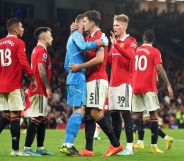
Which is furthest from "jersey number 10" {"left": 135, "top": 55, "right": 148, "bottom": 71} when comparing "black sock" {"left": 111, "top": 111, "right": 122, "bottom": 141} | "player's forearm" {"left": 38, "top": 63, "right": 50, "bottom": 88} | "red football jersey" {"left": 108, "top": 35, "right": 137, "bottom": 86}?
"player's forearm" {"left": 38, "top": 63, "right": 50, "bottom": 88}

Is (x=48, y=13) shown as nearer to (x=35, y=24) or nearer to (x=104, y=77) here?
(x=35, y=24)

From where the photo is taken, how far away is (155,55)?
11.8m

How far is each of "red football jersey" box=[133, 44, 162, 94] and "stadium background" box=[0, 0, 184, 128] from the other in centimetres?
1573

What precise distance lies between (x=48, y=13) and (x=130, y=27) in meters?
5.13

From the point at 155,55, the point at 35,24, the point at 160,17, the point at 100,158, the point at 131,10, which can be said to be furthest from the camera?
the point at 160,17

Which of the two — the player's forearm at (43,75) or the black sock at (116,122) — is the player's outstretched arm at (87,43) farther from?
the black sock at (116,122)

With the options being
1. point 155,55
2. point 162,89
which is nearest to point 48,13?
point 162,89

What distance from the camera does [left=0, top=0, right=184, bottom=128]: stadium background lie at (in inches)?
1206

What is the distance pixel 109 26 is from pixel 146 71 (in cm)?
2381

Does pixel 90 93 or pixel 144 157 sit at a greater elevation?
pixel 90 93

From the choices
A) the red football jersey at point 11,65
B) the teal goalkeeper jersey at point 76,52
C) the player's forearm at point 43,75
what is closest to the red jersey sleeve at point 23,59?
the red football jersey at point 11,65

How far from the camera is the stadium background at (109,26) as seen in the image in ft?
100

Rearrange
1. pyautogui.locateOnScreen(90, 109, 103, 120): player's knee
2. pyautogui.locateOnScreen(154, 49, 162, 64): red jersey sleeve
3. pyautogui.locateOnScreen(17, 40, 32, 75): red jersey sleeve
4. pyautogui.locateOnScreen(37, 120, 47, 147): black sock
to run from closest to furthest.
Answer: pyautogui.locateOnScreen(17, 40, 32, 75): red jersey sleeve
pyautogui.locateOnScreen(90, 109, 103, 120): player's knee
pyautogui.locateOnScreen(37, 120, 47, 147): black sock
pyautogui.locateOnScreen(154, 49, 162, 64): red jersey sleeve

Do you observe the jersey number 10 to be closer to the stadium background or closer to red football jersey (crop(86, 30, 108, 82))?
red football jersey (crop(86, 30, 108, 82))
